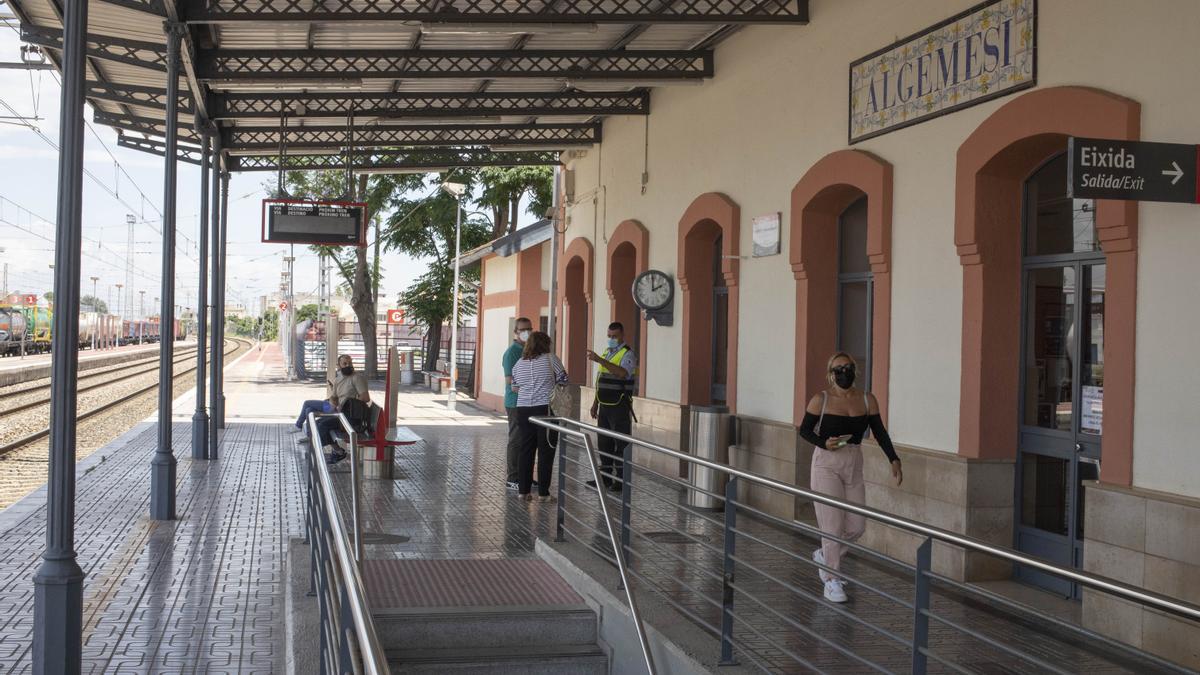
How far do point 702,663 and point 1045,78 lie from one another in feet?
14.6

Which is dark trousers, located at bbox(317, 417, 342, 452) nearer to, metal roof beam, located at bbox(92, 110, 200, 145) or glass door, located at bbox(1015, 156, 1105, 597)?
metal roof beam, located at bbox(92, 110, 200, 145)

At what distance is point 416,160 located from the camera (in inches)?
865

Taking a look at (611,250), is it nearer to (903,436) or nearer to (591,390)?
(591,390)

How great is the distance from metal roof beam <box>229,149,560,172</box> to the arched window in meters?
10.4

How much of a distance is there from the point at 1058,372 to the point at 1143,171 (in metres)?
2.12

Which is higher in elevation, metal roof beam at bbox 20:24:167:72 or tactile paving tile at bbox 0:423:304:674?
metal roof beam at bbox 20:24:167:72

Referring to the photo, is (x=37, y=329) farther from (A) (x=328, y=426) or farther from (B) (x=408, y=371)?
(A) (x=328, y=426)

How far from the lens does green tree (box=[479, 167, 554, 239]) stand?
45406 millimetres

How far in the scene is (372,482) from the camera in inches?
559

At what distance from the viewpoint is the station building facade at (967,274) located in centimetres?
685

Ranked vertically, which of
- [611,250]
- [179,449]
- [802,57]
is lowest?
[179,449]

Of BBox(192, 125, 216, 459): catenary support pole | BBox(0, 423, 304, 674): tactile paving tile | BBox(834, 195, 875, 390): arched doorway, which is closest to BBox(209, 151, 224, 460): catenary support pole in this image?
BBox(192, 125, 216, 459): catenary support pole

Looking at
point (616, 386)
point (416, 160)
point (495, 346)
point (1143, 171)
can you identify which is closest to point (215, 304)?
point (416, 160)

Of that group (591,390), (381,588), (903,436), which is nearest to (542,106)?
(591,390)
